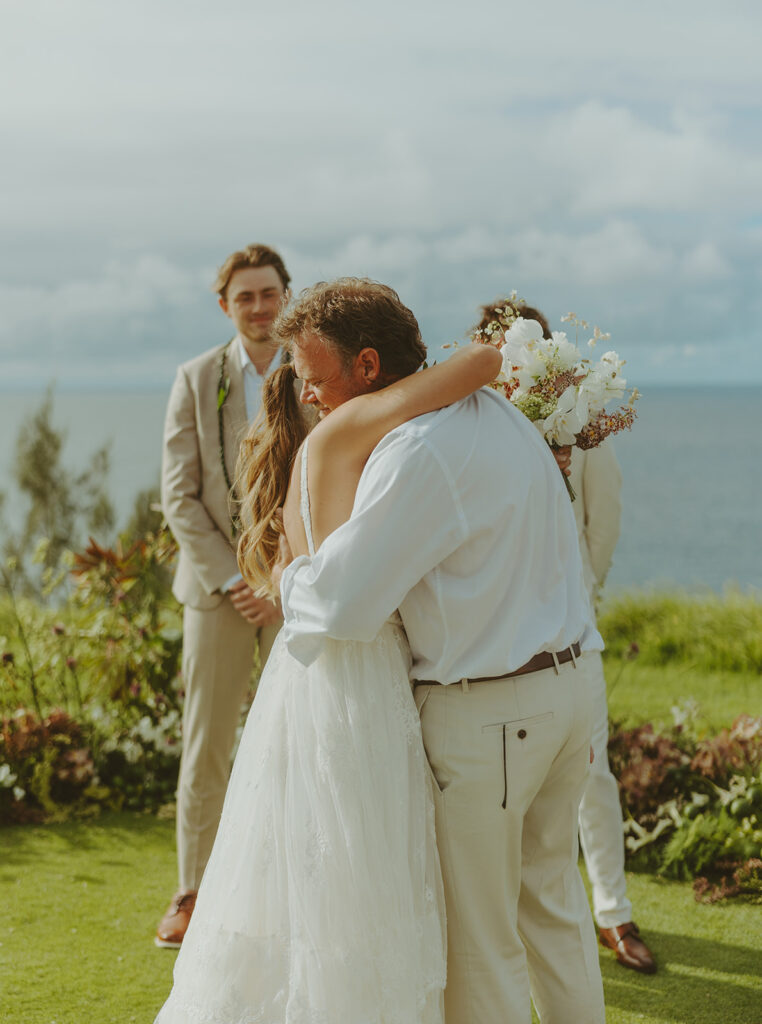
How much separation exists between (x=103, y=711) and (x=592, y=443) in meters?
3.90

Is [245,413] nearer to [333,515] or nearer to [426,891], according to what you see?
[333,515]

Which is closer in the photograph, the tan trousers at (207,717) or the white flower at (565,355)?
the white flower at (565,355)

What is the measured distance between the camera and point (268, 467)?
286cm

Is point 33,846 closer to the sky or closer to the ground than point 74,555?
closer to the ground

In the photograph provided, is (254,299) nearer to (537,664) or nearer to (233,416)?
(233,416)

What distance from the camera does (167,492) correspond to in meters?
4.38

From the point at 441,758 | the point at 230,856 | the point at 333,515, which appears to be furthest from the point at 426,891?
the point at 333,515

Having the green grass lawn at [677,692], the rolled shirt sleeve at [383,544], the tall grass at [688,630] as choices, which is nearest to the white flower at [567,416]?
the rolled shirt sleeve at [383,544]

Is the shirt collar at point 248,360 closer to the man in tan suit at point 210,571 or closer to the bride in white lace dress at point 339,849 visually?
the man in tan suit at point 210,571

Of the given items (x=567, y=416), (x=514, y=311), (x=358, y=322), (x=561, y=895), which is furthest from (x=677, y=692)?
(x=358, y=322)

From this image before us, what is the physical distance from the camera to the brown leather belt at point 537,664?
2.38 m

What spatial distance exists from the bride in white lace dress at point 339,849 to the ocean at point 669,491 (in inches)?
44.8

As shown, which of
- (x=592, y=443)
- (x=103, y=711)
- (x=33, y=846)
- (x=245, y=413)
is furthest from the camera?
(x=103, y=711)

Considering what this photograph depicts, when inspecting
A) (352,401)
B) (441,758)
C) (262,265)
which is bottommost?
(441,758)
